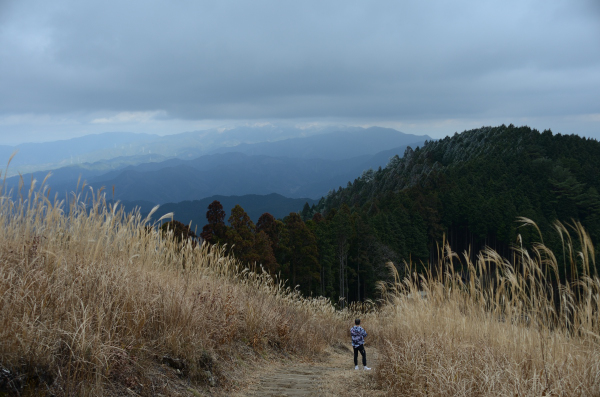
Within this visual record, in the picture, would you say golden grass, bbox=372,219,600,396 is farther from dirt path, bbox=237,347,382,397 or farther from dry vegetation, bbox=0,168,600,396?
dirt path, bbox=237,347,382,397

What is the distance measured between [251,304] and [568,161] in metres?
101

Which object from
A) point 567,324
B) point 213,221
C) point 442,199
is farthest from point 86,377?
point 442,199

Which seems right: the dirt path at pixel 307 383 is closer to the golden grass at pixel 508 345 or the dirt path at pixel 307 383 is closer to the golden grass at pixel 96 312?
the golden grass at pixel 508 345

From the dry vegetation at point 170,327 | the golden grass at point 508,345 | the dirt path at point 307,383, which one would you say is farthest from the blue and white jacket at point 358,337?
the golden grass at point 508,345

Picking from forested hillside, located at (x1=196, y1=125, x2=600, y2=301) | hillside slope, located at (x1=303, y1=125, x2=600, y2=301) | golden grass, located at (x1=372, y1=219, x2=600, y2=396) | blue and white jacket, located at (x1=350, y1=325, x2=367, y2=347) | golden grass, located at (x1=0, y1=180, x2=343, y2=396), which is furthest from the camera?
hillside slope, located at (x1=303, y1=125, x2=600, y2=301)

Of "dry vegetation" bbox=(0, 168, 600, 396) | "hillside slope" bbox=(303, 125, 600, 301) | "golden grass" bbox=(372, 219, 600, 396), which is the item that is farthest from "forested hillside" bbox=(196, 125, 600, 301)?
"golden grass" bbox=(372, 219, 600, 396)

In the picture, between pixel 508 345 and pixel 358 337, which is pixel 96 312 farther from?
pixel 358 337

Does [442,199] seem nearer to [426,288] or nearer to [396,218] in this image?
[396,218]

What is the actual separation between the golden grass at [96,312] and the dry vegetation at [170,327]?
14 mm

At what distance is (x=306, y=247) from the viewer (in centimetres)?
3434

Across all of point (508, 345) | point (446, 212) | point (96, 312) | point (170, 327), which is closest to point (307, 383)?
point (170, 327)

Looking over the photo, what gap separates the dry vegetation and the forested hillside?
20.0 m

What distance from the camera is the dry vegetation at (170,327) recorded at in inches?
117

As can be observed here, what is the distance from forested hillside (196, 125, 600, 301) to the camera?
3891cm
